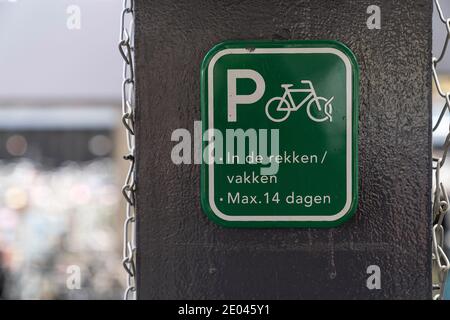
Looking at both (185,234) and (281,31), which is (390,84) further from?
(185,234)

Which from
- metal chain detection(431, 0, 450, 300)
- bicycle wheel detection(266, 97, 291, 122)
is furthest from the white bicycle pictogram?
metal chain detection(431, 0, 450, 300)

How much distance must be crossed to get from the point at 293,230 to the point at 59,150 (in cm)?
461

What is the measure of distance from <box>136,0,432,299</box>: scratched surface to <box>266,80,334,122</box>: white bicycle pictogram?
0.21 ft

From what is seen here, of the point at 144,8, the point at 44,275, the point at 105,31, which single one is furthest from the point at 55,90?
the point at 144,8

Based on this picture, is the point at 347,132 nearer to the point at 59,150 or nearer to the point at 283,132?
the point at 283,132

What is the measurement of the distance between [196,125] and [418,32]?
0.37 m

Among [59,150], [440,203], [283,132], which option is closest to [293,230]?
[283,132]

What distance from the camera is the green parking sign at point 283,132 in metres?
1.01

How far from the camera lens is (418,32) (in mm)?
1045

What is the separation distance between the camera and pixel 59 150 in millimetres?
5402

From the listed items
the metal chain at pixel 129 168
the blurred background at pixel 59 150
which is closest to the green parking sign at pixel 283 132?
the metal chain at pixel 129 168

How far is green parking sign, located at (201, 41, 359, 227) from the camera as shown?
1.01 metres

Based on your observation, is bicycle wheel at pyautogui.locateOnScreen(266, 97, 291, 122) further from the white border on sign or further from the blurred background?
the blurred background

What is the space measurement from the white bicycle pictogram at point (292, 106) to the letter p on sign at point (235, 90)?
2cm
